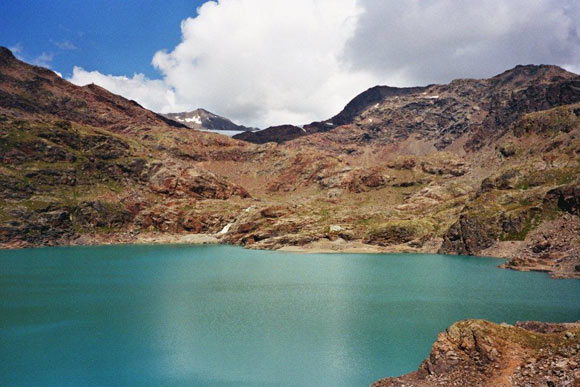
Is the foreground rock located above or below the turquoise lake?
above

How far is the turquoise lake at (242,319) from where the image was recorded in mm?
36031

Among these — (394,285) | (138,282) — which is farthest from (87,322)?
(394,285)

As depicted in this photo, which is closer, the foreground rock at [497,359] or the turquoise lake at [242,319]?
the foreground rock at [497,359]

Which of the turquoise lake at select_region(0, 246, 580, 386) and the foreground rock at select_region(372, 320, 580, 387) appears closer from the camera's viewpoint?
the foreground rock at select_region(372, 320, 580, 387)

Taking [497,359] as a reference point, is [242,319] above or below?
below

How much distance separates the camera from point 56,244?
192250mm

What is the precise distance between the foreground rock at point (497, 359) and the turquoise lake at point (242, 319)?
17.7ft

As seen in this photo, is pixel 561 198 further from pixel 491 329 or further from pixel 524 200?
pixel 491 329

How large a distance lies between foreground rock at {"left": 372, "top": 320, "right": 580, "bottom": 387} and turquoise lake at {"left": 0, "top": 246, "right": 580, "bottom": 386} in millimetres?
5387

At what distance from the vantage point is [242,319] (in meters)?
54.6

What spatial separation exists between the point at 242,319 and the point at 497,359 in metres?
33.7

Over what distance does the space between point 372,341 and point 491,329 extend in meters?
15.0

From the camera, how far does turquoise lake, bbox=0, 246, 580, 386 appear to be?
118 ft

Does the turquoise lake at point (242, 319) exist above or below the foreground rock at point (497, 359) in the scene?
below
